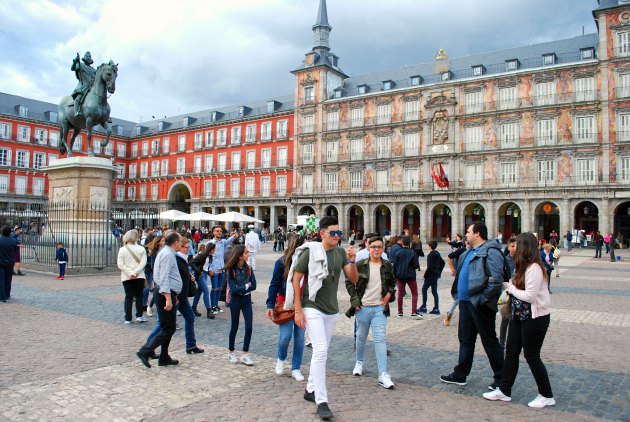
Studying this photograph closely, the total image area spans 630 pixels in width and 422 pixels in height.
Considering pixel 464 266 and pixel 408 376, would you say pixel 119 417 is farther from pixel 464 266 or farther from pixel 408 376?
pixel 464 266

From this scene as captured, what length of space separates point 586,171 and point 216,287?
114 ft

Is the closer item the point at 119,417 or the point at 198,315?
the point at 119,417

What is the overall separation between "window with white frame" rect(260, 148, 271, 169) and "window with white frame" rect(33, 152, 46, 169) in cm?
2413

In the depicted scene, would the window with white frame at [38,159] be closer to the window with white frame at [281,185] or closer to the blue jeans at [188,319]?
the window with white frame at [281,185]

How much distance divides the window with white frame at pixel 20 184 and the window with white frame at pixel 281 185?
27.5m

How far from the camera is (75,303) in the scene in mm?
9664

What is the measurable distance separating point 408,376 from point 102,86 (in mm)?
14436

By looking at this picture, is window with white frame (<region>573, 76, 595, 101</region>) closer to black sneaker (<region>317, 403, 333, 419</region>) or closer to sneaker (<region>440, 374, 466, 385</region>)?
sneaker (<region>440, 374, 466, 385</region>)

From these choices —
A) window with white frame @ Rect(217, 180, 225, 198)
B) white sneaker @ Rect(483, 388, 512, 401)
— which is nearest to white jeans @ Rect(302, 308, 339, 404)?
white sneaker @ Rect(483, 388, 512, 401)

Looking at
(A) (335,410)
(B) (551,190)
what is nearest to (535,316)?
(A) (335,410)

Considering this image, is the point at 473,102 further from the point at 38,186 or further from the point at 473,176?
the point at 38,186

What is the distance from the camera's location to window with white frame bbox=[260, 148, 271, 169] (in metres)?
51.7

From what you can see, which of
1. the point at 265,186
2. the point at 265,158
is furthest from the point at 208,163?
the point at 265,186

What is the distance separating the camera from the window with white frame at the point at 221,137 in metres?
55.0
